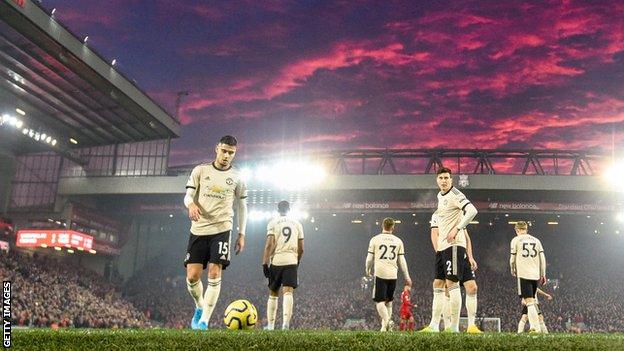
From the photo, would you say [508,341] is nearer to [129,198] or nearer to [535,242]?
[535,242]

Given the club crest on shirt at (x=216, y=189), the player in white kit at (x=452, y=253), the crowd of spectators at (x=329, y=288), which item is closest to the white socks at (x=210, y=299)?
the club crest on shirt at (x=216, y=189)

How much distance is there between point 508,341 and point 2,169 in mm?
42841

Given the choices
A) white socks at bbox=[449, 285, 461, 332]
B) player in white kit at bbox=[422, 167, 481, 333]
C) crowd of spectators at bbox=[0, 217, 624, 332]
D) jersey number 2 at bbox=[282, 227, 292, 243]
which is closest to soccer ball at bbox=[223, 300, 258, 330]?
jersey number 2 at bbox=[282, 227, 292, 243]

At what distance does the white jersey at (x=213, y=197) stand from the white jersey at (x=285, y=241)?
7.50 feet

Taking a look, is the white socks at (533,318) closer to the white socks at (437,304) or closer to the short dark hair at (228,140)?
the white socks at (437,304)

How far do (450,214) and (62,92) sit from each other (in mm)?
31933

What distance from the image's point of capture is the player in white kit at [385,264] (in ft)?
34.4

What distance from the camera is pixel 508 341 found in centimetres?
538

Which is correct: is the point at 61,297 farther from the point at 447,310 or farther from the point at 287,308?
the point at 447,310

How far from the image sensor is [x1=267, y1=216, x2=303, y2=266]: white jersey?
10.0 meters

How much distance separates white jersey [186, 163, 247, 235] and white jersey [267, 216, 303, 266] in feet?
7.50

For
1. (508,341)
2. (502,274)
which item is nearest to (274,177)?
(502,274)

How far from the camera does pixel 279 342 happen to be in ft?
17.3

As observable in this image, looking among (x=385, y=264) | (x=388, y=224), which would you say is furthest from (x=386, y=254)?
(x=388, y=224)
